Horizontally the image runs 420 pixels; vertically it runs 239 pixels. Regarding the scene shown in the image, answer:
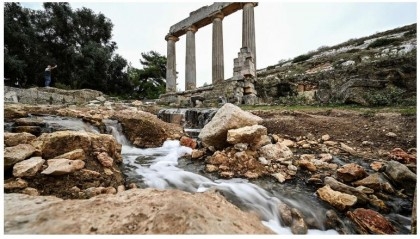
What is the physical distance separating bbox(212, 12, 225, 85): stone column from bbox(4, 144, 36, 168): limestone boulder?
11.3 metres

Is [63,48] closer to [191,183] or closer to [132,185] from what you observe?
[132,185]

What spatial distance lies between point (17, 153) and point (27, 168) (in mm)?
317

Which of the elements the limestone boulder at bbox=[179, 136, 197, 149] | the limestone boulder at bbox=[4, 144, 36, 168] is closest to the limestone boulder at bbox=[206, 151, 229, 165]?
the limestone boulder at bbox=[179, 136, 197, 149]

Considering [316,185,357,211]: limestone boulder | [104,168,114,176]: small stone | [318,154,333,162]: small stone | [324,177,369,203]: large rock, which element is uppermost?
[318,154,333,162]: small stone

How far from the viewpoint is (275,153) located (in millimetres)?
3346

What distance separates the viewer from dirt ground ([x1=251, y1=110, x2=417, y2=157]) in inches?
145

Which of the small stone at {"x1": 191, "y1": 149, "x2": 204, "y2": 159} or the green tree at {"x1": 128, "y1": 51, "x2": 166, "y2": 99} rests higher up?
the green tree at {"x1": 128, "y1": 51, "x2": 166, "y2": 99}

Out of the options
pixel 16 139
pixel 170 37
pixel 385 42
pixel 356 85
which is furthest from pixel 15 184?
pixel 385 42

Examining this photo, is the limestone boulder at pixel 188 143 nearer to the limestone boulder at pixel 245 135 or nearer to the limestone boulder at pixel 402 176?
the limestone boulder at pixel 245 135

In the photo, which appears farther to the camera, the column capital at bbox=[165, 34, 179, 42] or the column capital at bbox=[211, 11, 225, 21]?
the column capital at bbox=[165, 34, 179, 42]

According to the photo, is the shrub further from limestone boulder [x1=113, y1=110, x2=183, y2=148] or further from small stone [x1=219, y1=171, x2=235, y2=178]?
small stone [x1=219, y1=171, x2=235, y2=178]

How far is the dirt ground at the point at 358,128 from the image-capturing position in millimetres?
3691

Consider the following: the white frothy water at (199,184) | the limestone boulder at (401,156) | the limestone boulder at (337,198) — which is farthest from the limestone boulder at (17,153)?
the limestone boulder at (401,156)

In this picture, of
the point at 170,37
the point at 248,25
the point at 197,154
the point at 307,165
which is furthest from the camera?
the point at 170,37
